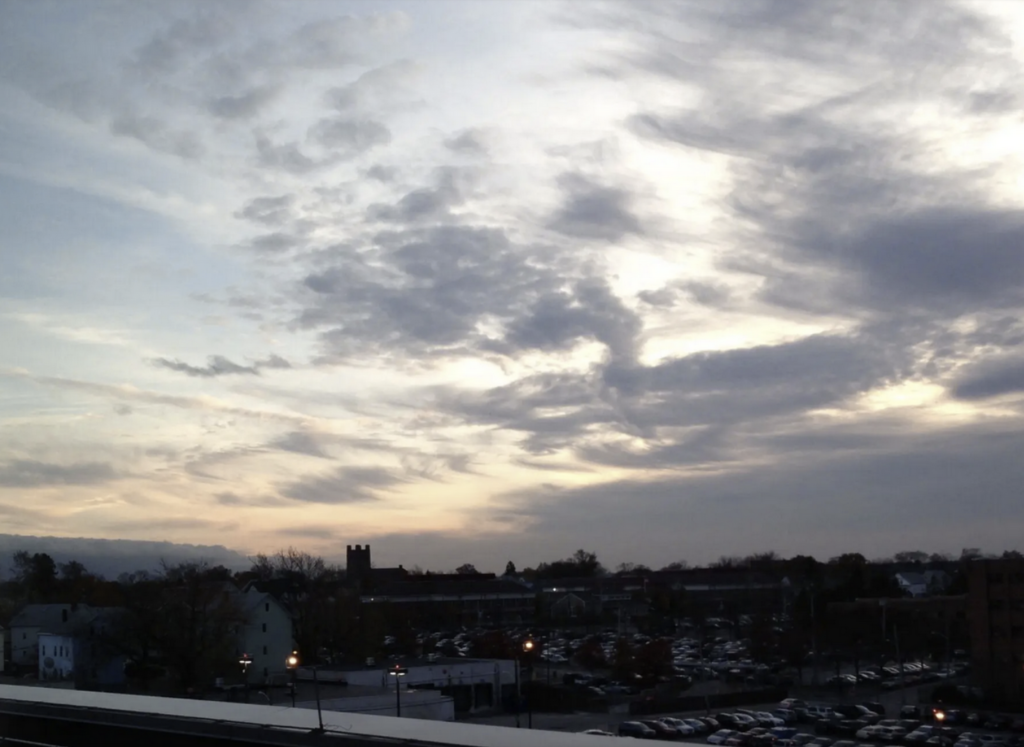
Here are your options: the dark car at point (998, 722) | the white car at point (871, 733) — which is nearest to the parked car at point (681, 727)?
the white car at point (871, 733)

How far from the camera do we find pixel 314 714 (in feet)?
17.4

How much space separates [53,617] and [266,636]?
31.6ft

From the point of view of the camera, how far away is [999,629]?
9.00m

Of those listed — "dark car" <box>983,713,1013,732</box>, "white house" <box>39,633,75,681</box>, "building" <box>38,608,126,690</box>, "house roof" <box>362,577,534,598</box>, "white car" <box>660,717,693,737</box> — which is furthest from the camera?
"house roof" <box>362,577,534,598</box>

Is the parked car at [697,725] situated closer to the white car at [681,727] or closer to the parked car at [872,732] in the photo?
the white car at [681,727]

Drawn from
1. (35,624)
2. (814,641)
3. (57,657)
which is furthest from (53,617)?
(814,641)

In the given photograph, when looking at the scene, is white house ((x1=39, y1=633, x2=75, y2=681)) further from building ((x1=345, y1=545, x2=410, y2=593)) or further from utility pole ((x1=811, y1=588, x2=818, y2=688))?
building ((x1=345, y1=545, x2=410, y2=593))

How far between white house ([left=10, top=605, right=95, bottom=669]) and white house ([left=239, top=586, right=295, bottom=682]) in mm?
3937

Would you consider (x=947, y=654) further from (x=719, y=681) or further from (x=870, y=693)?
(x=719, y=681)

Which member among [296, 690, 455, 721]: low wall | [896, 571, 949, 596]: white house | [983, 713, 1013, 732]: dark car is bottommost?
[296, 690, 455, 721]: low wall

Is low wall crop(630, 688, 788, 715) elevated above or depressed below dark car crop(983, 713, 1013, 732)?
below

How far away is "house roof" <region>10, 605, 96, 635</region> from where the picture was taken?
2166cm

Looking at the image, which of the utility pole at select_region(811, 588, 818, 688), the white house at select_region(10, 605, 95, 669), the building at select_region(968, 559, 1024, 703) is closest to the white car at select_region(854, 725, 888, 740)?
the building at select_region(968, 559, 1024, 703)

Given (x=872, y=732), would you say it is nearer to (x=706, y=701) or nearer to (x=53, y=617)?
(x=706, y=701)
